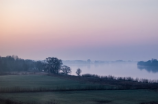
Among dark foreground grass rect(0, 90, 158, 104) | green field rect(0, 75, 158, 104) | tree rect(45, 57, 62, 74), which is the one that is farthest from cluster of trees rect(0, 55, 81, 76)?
dark foreground grass rect(0, 90, 158, 104)

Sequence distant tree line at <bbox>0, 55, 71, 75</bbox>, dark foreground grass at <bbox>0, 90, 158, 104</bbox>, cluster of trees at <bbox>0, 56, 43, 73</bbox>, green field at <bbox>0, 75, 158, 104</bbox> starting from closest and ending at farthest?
dark foreground grass at <bbox>0, 90, 158, 104</bbox> → green field at <bbox>0, 75, 158, 104</bbox> → cluster of trees at <bbox>0, 56, 43, 73</bbox> → distant tree line at <bbox>0, 55, 71, 75</bbox>

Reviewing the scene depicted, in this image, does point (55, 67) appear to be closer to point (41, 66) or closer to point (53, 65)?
point (53, 65)

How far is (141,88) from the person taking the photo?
28422mm

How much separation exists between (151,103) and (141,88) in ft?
34.1

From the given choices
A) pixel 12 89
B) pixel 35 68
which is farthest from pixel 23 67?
pixel 12 89

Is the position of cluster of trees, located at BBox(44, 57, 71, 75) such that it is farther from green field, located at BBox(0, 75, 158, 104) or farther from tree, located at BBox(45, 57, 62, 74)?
green field, located at BBox(0, 75, 158, 104)

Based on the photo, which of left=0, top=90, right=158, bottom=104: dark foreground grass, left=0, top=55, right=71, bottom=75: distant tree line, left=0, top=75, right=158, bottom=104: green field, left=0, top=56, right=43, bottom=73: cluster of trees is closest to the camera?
left=0, top=90, right=158, bottom=104: dark foreground grass

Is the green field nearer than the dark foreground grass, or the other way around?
the dark foreground grass

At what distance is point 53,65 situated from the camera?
60.6 meters

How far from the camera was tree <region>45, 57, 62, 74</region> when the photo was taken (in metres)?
60.2

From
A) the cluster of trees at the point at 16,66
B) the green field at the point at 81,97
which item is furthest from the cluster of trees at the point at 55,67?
the green field at the point at 81,97

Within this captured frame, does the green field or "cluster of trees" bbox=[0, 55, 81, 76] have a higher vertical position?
"cluster of trees" bbox=[0, 55, 81, 76]

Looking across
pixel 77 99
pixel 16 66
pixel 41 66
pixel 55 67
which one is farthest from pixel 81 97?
pixel 16 66

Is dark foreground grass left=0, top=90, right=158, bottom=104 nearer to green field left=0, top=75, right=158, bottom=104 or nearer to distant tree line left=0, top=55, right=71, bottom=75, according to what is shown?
green field left=0, top=75, right=158, bottom=104
